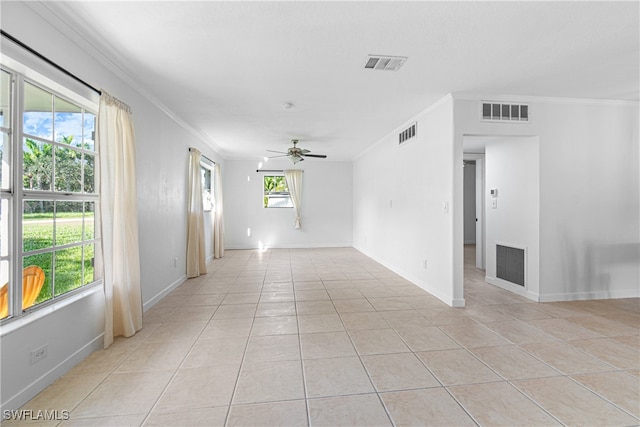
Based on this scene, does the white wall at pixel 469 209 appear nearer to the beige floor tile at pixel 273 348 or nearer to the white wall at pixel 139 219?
the beige floor tile at pixel 273 348

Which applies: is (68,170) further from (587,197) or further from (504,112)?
(587,197)

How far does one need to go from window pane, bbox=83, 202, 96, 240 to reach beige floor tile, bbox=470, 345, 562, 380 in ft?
11.5

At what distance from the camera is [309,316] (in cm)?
325

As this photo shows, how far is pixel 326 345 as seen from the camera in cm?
255

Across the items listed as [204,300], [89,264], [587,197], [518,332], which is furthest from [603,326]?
[89,264]

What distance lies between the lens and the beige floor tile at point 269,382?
6.08ft

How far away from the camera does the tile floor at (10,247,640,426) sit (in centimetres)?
171

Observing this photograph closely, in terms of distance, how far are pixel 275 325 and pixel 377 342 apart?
1060 mm

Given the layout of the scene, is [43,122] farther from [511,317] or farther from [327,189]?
[327,189]

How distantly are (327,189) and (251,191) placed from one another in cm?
221

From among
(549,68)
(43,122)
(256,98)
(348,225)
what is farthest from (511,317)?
(348,225)

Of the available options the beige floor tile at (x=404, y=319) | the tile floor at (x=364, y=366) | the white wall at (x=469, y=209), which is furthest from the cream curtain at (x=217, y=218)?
the white wall at (x=469, y=209)

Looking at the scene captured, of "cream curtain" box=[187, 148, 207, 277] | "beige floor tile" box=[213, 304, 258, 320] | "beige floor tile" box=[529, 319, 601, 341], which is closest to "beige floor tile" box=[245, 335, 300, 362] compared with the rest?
"beige floor tile" box=[213, 304, 258, 320]

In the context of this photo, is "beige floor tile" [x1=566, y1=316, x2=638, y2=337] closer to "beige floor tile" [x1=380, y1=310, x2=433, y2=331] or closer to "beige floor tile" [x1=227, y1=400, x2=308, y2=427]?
"beige floor tile" [x1=380, y1=310, x2=433, y2=331]
